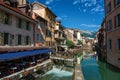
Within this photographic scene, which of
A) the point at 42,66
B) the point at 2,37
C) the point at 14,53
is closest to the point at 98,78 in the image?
the point at 42,66

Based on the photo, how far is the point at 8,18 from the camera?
24.6 m

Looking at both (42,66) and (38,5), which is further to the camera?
(38,5)

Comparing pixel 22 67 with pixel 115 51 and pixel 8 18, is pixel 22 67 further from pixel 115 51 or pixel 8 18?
pixel 115 51

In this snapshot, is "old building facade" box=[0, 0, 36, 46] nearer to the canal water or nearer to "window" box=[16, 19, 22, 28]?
"window" box=[16, 19, 22, 28]

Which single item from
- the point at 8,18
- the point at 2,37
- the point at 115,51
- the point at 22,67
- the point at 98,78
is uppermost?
the point at 8,18

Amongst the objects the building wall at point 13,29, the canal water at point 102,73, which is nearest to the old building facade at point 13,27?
the building wall at point 13,29

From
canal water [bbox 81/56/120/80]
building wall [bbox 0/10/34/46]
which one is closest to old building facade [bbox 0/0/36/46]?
building wall [bbox 0/10/34/46]

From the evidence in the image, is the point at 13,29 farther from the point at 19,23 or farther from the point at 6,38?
the point at 19,23

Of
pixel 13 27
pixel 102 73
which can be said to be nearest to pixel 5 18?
pixel 13 27

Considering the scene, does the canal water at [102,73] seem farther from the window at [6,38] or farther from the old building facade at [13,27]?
the window at [6,38]

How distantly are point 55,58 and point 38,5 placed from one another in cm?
1591

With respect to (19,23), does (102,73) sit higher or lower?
lower

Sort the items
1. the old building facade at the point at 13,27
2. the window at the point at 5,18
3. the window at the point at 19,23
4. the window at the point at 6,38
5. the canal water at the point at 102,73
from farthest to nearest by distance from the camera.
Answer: the window at the point at 19,23, the canal water at the point at 102,73, the window at the point at 6,38, the old building facade at the point at 13,27, the window at the point at 5,18

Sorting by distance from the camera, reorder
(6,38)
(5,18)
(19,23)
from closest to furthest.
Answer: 1. (5,18)
2. (6,38)
3. (19,23)
